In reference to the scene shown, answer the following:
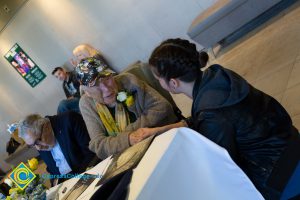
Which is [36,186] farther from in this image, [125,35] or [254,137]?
[125,35]

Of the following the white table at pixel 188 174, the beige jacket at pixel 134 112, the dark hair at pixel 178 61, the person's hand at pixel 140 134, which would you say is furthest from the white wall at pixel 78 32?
the white table at pixel 188 174

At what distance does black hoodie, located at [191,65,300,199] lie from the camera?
134 centimetres

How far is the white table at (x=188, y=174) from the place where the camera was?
1.09m

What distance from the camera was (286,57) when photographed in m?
3.44

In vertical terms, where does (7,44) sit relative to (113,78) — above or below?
above

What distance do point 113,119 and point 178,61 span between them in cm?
107

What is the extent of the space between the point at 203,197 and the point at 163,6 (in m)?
4.76

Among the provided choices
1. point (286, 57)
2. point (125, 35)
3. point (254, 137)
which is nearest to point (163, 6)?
point (125, 35)

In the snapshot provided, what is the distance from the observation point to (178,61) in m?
1.52

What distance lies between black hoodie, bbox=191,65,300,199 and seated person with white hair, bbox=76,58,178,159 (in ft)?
2.96

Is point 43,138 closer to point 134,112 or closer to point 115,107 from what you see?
point 115,107

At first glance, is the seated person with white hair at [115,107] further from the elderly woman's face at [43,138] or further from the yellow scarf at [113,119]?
the elderly woman's face at [43,138]

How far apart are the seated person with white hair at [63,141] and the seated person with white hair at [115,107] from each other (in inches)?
16.3

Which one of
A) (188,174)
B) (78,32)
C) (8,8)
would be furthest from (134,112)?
(8,8)
